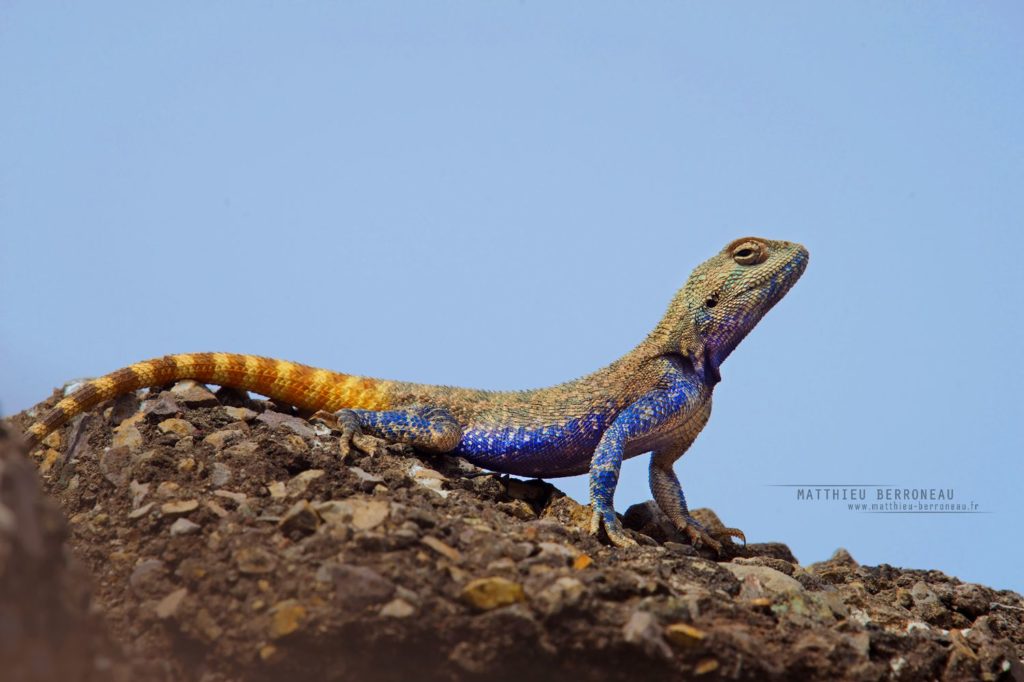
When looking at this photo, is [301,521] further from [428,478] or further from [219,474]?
[428,478]

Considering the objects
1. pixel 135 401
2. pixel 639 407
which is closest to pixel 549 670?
pixel 639 407

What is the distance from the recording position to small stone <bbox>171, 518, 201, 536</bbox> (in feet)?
20.9

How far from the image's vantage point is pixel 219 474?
720 centimetres

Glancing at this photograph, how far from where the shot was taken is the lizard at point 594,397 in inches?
338

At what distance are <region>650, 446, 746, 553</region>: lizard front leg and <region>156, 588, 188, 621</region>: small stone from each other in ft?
14.5

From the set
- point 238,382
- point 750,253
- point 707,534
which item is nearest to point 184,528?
point 238,382

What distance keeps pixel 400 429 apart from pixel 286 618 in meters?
3.19

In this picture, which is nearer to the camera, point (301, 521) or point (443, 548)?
point (443, 548)

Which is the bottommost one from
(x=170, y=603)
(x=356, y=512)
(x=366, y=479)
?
(x=170, y=603)

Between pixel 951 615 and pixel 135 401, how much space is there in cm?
621

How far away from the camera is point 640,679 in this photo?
5.48 metres

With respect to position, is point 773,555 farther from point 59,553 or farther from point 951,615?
point 59,553

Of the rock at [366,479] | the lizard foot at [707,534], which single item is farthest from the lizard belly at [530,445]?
the rock at [366,479]

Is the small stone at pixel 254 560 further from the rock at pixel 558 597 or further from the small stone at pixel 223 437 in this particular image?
the small stone at pixel 223 437
